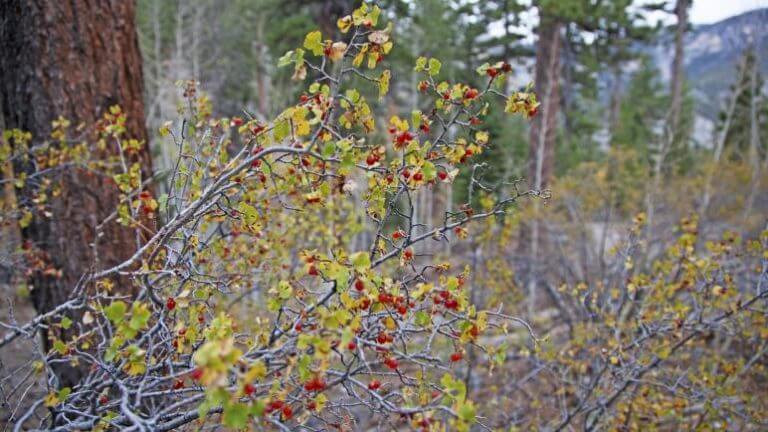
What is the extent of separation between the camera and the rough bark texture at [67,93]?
9.68ft

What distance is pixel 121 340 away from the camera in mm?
1254

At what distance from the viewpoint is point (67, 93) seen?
3.00m

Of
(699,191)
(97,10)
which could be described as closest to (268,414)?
(97,10)

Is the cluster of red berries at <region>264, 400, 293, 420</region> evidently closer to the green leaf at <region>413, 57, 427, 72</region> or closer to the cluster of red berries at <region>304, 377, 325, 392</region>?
the cluster of red berries at <region>304, 377, 325, 392</region>

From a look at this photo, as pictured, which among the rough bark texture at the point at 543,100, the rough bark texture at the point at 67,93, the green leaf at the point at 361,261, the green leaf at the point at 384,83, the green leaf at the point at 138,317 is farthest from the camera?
the rough bark texture at the point at 543,100

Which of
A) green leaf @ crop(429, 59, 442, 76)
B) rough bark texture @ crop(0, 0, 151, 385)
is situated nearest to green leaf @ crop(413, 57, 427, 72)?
green leaf @ crop(429, 59, 442, 76)

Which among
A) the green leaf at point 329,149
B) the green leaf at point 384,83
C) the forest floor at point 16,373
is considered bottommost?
the forest floor at point 16,373

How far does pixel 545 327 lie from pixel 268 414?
23.7 ft

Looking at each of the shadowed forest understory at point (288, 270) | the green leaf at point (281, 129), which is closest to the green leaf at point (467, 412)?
the shadowed forest understory at point (288, 270)

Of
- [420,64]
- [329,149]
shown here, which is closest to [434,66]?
[420,64]

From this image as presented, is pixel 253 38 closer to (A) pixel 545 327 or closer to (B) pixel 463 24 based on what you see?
(B) pixel 463 24

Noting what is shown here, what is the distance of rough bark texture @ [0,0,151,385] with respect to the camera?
2.95 meters

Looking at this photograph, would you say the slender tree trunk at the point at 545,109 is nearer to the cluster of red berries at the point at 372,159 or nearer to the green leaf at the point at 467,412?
the cluster of red berries at the point at 372,159

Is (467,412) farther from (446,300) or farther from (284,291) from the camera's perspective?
(284,291)
